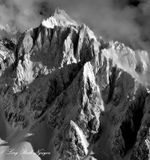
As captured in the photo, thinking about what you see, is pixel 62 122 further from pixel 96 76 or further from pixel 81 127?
pixel 96 76

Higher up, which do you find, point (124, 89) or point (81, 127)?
point (124, 89)

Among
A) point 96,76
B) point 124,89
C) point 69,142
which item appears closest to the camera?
point 69,142

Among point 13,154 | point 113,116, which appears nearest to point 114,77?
point 113,116

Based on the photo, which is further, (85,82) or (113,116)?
(85,82)

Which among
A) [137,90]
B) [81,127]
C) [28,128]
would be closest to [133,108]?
[137,90]

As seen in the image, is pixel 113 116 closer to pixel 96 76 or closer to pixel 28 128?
pixel 96 76

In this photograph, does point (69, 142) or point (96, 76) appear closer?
point (69, 142)

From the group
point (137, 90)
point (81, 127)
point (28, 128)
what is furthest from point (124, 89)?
point (28, 128)

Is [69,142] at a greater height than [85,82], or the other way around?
[85,82]

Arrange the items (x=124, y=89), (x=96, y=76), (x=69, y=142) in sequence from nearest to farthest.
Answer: (x=69, y=142), (x=124, y=89), (x=96, y=76)
